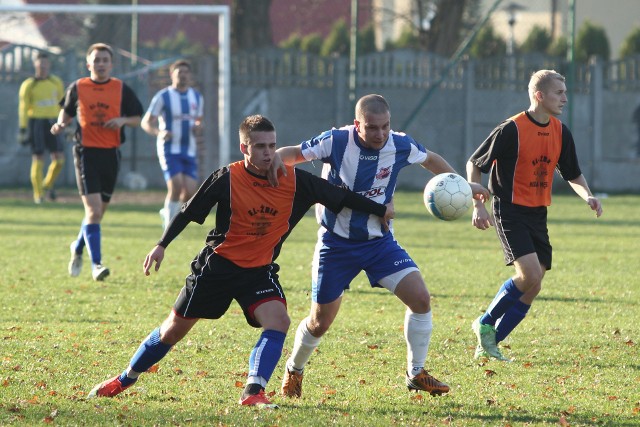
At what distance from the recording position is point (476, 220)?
254 inches

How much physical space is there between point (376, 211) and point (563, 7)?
30511 mm

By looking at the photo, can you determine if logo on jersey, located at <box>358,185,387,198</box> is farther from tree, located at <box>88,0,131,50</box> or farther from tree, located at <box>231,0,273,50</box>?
tree, located at <box>231,0,273,50</box>

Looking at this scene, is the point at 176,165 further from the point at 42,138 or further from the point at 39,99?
the point at 39,99

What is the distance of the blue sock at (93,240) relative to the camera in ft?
32.8

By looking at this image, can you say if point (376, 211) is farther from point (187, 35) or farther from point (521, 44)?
point (521, 44)

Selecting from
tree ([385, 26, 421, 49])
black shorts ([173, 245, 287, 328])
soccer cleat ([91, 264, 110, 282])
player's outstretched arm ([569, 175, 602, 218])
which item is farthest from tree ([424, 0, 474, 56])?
black shorts ([173, 245, 287, 328])

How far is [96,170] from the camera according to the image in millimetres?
10195

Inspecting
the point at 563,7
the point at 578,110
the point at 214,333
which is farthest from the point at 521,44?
the point at 214,333

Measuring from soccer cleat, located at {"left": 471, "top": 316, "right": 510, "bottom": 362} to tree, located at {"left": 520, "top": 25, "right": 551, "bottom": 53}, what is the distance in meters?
25.0

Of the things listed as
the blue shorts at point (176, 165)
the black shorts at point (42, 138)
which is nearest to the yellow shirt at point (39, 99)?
the black shorts at point (42, 138)

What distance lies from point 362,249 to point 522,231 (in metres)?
1.45

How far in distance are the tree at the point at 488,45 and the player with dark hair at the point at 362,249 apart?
24.2 m

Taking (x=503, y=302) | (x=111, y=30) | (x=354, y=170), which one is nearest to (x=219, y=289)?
(x=354, y=170)

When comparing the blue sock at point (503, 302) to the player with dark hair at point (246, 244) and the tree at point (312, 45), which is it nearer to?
the player with dark hair at point (246, 244)
